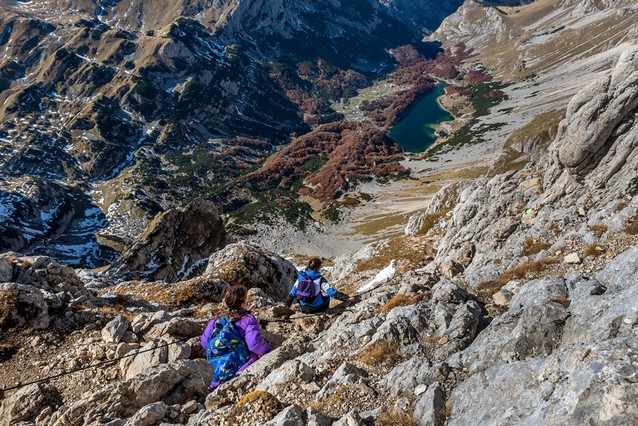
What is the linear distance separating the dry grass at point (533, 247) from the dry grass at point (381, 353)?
1732 centimetres

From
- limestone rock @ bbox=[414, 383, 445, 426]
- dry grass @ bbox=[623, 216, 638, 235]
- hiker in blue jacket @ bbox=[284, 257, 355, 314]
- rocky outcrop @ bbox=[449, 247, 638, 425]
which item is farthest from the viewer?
dry grass @ bbox=[623, 216, 638, 235]

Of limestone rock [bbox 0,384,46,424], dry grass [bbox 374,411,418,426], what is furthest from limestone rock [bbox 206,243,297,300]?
dry grass [bbox 374,411,418,426]

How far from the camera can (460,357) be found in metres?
9.80

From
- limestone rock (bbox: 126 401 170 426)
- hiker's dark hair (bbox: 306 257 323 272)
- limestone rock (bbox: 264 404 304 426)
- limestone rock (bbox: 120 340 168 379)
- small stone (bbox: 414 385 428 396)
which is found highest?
hiker's dark hair (bbox: 306 257 323 272)

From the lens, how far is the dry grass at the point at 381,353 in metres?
11.0

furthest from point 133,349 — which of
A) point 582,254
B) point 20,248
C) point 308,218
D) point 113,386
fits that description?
point 20,248

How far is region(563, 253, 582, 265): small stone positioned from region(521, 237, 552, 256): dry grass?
6387 mm

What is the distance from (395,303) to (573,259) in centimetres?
958

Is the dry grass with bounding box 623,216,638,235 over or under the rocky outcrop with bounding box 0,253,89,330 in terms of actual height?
under

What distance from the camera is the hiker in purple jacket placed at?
1063cm

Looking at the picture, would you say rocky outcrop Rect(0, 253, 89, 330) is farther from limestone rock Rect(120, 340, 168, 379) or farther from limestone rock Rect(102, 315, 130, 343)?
limestone rock Rect(120, 340, 168, 379)

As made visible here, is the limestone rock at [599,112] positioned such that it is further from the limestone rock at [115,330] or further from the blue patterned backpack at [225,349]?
the limestone rock at [115,330]

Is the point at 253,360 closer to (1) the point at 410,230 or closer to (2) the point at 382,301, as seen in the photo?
(2) the point at 382,301

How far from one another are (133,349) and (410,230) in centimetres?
7283
